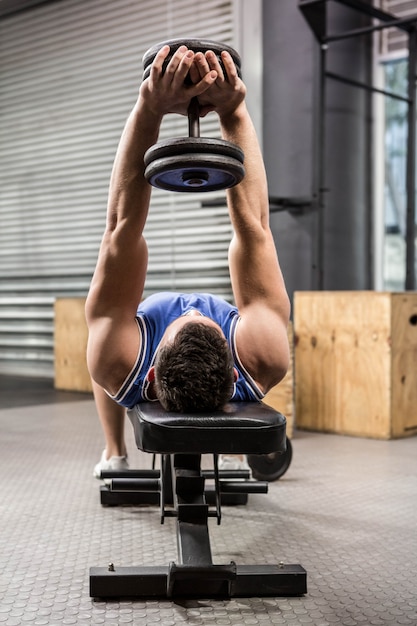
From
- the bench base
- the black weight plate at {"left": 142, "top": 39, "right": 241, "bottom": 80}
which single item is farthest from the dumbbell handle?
the bench base

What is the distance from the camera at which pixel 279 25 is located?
4613mm

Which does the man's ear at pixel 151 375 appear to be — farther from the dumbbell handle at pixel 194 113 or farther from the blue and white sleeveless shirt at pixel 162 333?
the dumbbell handle at pixel 194 113

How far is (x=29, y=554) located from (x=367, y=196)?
3754mm

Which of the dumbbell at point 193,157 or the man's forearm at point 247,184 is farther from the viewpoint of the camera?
the man's forearm at point 247,184

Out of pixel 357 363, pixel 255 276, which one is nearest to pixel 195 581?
pixel 255 276

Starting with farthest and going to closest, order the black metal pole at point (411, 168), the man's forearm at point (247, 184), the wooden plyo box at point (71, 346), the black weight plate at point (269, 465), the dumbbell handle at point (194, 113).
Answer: the wooden plyo box at point (71, 346) < the black metal pole at point (411, 168) < the black weight plate at point (269, 465) < the man's forearm at point (247, 184) < the dumbbell handle at point (194, 113)

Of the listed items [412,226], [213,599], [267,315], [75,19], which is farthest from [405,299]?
[75,19]

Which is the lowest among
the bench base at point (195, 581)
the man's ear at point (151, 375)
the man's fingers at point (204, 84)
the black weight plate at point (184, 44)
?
the bench base at point (195, 581)

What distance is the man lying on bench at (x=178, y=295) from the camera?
154 cm

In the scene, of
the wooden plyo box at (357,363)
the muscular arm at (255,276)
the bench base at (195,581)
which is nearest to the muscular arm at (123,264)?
the muscular arm at (255,276)

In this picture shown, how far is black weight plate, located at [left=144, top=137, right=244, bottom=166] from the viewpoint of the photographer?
1.53 meters

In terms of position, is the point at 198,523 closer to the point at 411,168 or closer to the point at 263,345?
the point at 263,345

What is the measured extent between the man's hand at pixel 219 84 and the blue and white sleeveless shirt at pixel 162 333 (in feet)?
1.56

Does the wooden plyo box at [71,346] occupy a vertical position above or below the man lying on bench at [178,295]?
below
